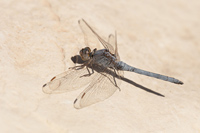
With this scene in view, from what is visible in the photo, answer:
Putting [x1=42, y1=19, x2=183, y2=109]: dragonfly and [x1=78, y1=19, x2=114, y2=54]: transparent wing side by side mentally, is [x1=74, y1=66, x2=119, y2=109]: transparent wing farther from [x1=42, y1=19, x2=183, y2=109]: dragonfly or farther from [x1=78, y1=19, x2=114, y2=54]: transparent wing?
[x1=78, y1=19, x2=114, y2=54]: transparent wing

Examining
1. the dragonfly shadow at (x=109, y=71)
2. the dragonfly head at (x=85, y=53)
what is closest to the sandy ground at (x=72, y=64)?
the dragonfly shadow at (x=109, y=71)

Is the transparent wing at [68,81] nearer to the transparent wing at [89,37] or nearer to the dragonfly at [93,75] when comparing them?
the dragonfly at [93,75]

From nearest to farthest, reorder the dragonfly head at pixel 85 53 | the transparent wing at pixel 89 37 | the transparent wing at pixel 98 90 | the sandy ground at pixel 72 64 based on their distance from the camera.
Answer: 1. the sandy ground at pixel 72 64
2. the transparent wing at pixel 98 90
3. the dragonfly head at pixel 85 53
4. the transparent wing at pixel 89 37

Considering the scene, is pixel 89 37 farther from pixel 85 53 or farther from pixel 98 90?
pixel 98 90

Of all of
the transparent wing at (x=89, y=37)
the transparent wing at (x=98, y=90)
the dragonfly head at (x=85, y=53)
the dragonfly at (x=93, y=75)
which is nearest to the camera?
the transparent wing at (x=98, y=90)

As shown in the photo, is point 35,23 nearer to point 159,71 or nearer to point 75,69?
point 75,69

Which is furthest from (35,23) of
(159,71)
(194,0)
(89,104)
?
(194,0)

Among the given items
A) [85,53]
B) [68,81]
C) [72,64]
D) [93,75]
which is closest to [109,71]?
[93,75]
